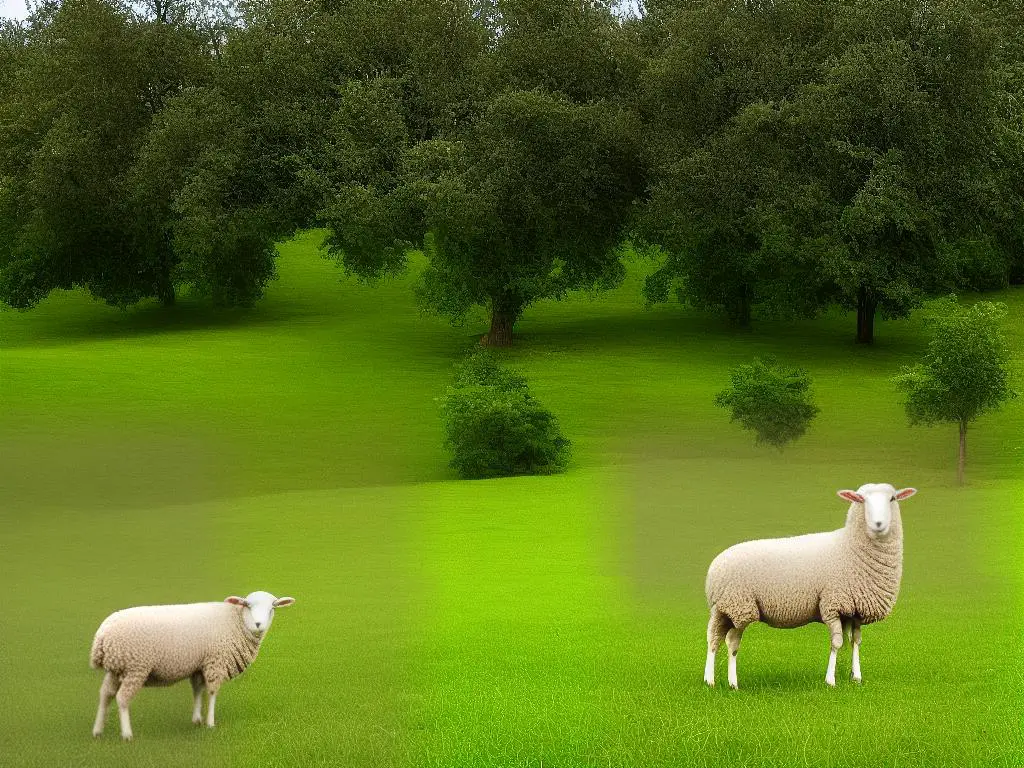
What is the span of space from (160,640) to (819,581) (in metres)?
5.74

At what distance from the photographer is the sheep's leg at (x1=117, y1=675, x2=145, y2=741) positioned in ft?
36.8

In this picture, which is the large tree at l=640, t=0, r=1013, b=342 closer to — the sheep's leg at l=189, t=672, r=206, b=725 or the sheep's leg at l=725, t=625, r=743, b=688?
the sheep's leg at l=725, t=625, r=743, b=688

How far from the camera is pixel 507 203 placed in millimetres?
53375

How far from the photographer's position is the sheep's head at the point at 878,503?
12055 mm

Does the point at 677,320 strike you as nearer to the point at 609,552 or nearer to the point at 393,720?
the point at 609,552

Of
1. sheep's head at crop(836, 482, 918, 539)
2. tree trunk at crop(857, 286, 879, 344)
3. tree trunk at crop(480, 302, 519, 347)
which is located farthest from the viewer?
tree trunk at crop(857, 286, 879, 344)

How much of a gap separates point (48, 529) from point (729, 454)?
18663mm

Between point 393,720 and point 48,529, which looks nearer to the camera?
point 393,720

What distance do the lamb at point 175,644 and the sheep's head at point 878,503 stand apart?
501cm

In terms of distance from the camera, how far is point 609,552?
25.4 m

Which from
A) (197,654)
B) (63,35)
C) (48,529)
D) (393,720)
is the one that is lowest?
(48,529)

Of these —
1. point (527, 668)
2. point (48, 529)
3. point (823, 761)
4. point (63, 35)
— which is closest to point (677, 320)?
point (63, 35)

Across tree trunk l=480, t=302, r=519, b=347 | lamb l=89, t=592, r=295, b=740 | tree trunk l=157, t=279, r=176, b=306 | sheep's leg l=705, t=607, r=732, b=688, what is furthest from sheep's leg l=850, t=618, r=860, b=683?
tree trunk l=157, t=279, r=176, b=306

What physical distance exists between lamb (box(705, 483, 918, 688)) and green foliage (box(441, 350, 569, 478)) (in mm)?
23610
